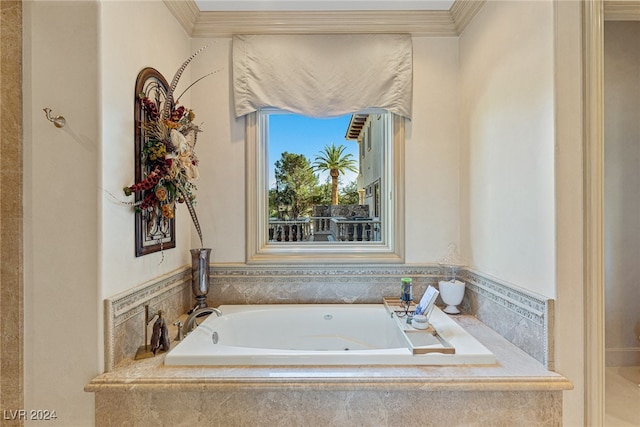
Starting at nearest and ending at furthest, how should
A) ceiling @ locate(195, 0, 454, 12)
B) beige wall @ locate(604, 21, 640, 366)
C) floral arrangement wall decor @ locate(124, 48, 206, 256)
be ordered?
floral arrangement wall decor @ locate(124, 48, 206, 256)
ceiling @ locate(195, 0, 454, 12)
beige wall @ locate(604, 21, 640, 366)

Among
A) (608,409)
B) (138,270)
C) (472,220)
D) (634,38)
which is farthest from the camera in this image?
(634,38)

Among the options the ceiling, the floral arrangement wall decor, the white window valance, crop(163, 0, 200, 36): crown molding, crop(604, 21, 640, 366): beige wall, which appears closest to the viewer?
the floral arrangement wall decor

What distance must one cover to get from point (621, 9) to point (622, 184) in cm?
161

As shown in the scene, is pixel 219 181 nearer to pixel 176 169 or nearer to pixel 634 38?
pixel 176 169

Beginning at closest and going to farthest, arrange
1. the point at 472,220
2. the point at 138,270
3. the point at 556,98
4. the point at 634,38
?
the point at 556,98
the point at 138,270
the point at 472,220
the point at 634,38

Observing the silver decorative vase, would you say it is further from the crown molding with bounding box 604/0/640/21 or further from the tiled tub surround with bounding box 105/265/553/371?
the crown molding with bounding box 604/0/640/21

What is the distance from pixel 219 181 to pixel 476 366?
1.92 m

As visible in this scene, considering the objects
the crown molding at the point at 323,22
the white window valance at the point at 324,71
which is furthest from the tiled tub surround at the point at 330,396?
the crown molding at the point at 323,22

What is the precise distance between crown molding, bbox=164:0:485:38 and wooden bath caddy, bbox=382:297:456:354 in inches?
76.0

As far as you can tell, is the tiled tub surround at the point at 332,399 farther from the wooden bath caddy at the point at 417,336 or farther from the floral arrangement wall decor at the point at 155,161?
the floral arrangement wall decor at the point at 155,161

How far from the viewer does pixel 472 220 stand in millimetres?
2123

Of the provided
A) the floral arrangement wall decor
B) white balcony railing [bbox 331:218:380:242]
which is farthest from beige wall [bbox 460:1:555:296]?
the floral arrangement wall decor

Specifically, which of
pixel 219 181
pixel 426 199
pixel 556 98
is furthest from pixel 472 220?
pixel 219 181

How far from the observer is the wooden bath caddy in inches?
57.8
